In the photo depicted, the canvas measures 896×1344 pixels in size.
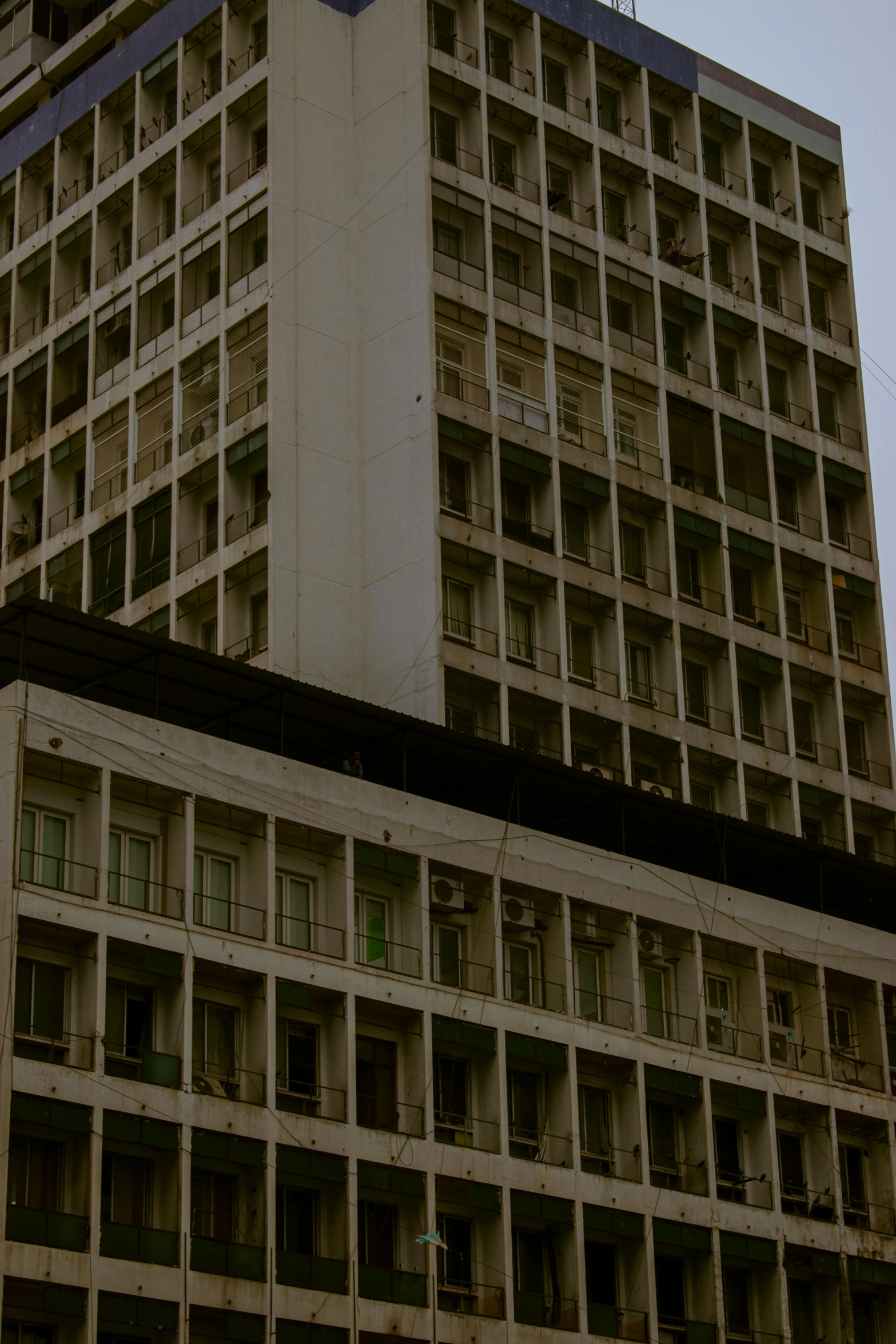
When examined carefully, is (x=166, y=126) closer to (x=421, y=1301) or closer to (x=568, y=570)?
(x=568, y=570)

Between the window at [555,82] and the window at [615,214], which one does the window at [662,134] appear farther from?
the window at [555,82]

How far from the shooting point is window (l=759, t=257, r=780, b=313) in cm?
7419

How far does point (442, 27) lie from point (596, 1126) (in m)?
31.3

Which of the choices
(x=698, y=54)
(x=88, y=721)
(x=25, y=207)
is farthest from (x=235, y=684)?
(x=698, y=54)

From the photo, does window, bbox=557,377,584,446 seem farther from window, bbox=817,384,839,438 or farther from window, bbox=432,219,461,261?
window, bbox=817,384,839,438

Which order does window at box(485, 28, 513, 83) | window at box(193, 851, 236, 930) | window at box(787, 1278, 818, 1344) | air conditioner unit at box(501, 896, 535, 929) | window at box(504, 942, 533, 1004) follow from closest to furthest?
1. window at box(193, 851, 236, 930)
2. window at box(504, 942, 533, 1004)
3. air conditioner unit at box(501, 896, 535, 929)
4. window at box(787, 1278, 818, 1344)
5. window at box(485, 28, 513, 83)

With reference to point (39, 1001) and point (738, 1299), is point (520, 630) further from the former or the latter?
point (39, 1001)

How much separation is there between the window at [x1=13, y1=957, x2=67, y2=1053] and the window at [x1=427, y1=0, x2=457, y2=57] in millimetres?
32001

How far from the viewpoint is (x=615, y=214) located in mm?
71500

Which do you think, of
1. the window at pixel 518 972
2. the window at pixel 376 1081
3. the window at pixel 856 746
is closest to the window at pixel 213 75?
the window at pixel 856 746

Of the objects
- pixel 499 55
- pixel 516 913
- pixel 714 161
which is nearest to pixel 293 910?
pixel 516 913

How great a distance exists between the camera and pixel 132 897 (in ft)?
161

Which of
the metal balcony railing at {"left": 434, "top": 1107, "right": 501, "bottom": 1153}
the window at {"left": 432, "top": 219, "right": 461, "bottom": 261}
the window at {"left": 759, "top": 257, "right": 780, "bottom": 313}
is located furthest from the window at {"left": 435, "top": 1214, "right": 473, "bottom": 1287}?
the window at {"left": 759, "top": 257, "right": 780, "bottom": 313}

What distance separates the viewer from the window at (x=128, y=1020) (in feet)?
156
